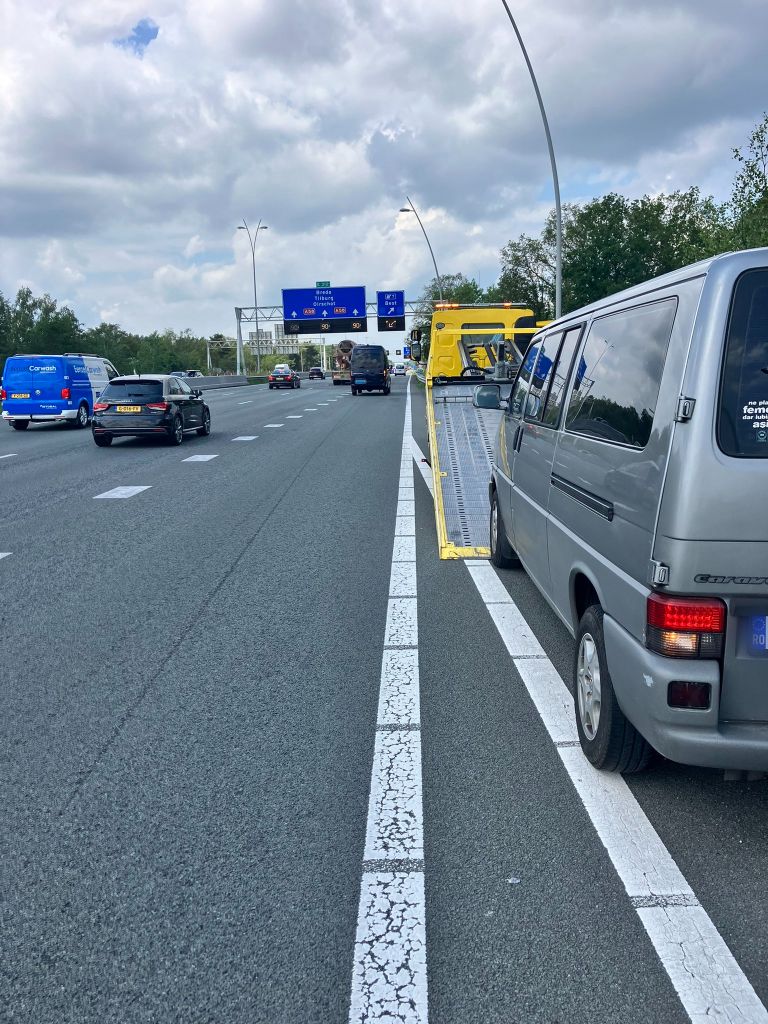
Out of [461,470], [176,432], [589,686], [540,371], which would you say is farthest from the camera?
[176,432]

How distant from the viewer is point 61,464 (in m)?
15.6

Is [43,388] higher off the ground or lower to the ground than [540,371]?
lower

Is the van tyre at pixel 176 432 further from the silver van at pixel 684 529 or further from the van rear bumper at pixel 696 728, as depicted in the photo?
the van rear bumper at pixel 696 728

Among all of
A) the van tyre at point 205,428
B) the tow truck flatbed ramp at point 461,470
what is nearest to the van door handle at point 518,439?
the tow truck flatbed ramp at point 461,470

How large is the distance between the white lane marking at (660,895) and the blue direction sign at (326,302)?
7067 centimetres

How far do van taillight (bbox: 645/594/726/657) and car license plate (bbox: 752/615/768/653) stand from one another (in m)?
0.10

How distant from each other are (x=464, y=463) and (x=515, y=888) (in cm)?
722

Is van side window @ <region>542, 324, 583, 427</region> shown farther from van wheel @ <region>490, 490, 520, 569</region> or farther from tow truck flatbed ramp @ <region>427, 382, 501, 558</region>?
tow truck flatbed ramp @ <region>427, 382, 501, 558</region>

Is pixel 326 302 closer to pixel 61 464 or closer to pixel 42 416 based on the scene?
pixel 42 416

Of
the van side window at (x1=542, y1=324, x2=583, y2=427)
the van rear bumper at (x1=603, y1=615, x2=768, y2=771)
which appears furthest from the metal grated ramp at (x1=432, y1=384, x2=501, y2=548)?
the van rear bumper at (x1=603, y1=615, x2=768, y2=771)

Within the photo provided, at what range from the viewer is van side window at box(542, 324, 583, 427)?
4.70 meters

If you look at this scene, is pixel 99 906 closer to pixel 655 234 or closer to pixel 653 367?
pixel 653 367

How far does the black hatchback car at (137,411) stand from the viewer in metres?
18.6

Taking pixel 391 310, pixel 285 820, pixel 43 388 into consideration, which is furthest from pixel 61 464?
pixel 391 310
